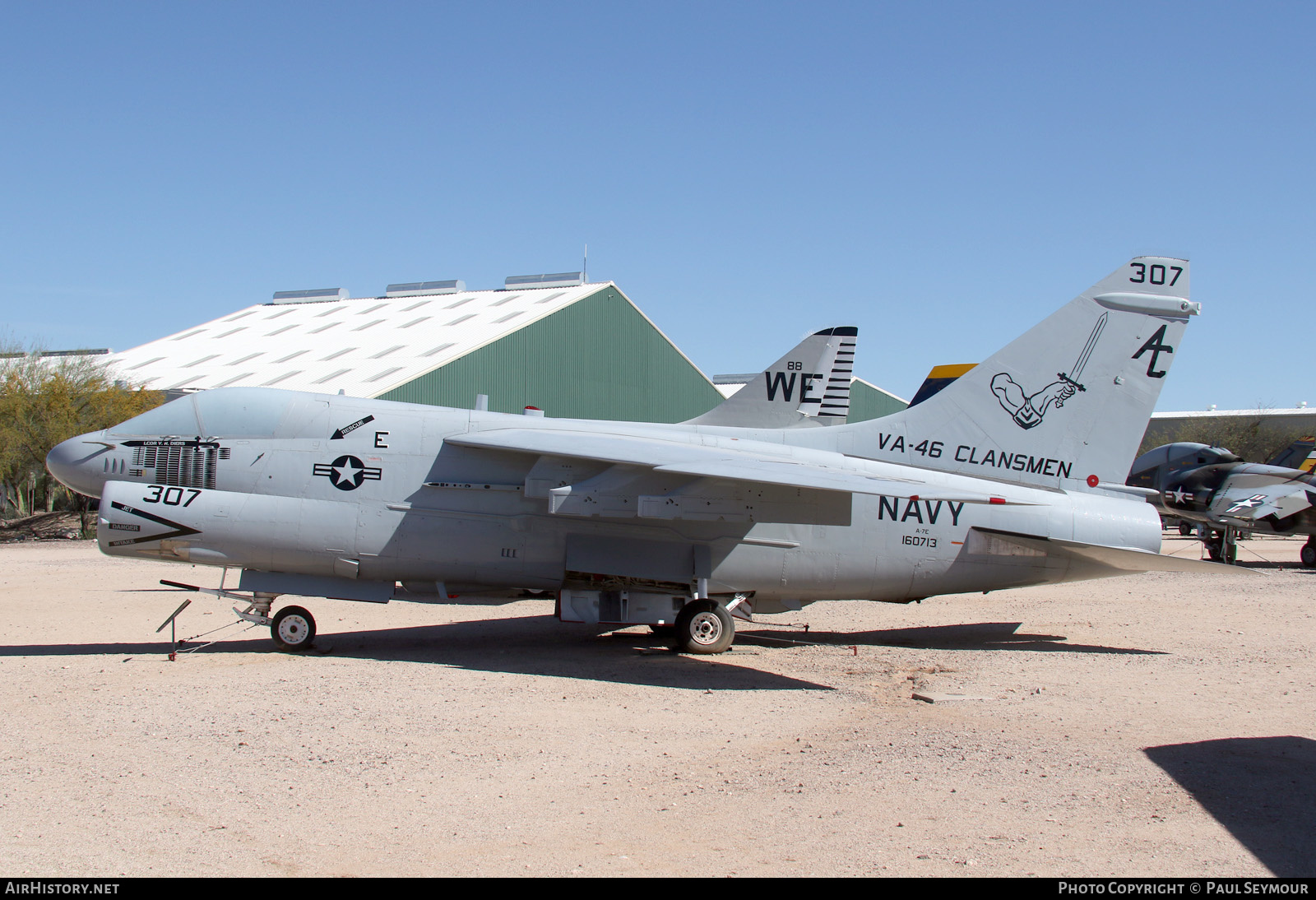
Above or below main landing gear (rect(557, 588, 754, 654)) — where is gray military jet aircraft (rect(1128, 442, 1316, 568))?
above

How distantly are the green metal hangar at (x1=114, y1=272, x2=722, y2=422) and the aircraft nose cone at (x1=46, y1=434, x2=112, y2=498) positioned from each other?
18839 mm

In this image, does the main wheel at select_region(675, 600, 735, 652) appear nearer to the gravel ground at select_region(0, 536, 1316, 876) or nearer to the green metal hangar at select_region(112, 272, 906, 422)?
the gravel ground at select_region(0, 536, 1316, 876)

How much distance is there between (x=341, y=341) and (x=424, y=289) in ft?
29.5

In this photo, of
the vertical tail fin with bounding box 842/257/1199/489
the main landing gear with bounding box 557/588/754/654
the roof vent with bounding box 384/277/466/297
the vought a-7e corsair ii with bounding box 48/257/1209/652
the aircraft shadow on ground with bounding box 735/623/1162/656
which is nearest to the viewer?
the vought a-7e corsair ii with bounding box 48/257/1209/652

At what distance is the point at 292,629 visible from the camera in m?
11.8

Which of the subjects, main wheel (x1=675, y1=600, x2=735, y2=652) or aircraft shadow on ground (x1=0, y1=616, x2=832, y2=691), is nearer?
aircraft shadow on ground (x1=0, y1=616, x2=832, y2=691)

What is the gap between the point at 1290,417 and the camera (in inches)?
2726

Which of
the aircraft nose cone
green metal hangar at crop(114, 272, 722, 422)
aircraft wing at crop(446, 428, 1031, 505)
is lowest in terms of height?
the aircraft nose cone

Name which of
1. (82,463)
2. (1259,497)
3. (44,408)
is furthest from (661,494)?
(44,408)

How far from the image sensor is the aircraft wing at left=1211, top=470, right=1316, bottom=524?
83.4 feet

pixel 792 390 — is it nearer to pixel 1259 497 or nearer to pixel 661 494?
pixel 661 494

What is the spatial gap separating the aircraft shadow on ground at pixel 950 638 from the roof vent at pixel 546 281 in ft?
101

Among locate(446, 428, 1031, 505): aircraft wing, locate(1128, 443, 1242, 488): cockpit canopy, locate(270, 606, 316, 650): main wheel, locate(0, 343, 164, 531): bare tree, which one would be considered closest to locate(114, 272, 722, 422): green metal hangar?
locate(0, 343, 164, 531): bare tree
